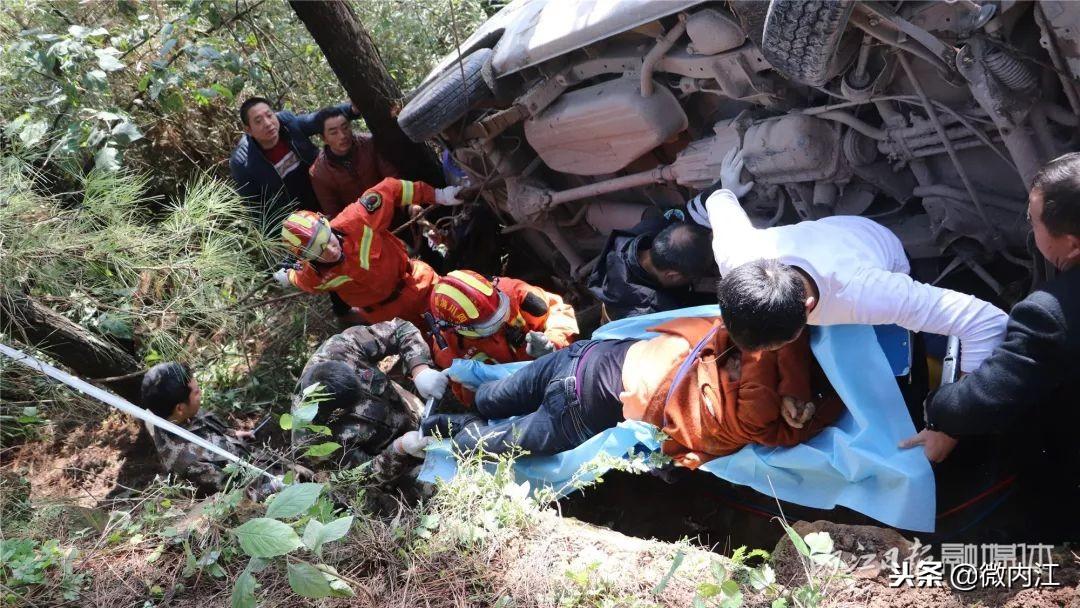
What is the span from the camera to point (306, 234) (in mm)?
3719

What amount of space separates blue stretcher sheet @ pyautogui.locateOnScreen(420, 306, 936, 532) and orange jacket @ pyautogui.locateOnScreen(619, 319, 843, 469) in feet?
0.17

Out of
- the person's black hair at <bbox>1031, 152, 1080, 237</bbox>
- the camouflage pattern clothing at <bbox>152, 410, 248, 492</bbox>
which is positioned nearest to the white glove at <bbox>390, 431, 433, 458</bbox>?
the camouflage pattern clothing at <bbox>152, 410, 248, 492</bbox>

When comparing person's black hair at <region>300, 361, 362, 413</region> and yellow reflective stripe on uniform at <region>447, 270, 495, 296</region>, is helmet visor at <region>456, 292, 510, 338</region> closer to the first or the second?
yellow reflective stripe on uniform at <region>447, 270, 495, 296</region>

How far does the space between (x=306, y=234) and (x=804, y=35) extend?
97.3 inches

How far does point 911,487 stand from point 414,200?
117 inches

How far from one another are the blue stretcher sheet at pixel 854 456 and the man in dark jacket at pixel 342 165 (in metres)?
2.62

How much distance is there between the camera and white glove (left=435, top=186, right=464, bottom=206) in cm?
432

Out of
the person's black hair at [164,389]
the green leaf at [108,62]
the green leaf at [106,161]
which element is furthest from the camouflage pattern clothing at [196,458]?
the green leaf at [108,62]

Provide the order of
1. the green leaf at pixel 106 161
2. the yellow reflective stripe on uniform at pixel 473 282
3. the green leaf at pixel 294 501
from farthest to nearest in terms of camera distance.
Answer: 1. the green leaf at pixel 106 161
2. the yellow reflective stripe on uniform at pixel 473 282
3. the green leaf at pixel 294 501

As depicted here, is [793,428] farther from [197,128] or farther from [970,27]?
[197,128]

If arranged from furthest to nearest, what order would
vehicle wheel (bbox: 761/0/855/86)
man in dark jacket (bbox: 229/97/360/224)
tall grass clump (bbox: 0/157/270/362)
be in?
man in dark jacket (bbox: 229/97/360/224) < tall grass clump (bbox: 0/157/270/362) < vehicle wheel (bbox: 761/0/855/86)

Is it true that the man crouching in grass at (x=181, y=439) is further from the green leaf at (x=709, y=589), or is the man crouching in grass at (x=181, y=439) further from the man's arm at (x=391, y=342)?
the green leaf at (x=709, y=589)

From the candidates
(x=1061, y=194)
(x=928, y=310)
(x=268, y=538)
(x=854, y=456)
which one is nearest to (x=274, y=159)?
(x=268, y=538)

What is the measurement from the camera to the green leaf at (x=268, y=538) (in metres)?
1.93
